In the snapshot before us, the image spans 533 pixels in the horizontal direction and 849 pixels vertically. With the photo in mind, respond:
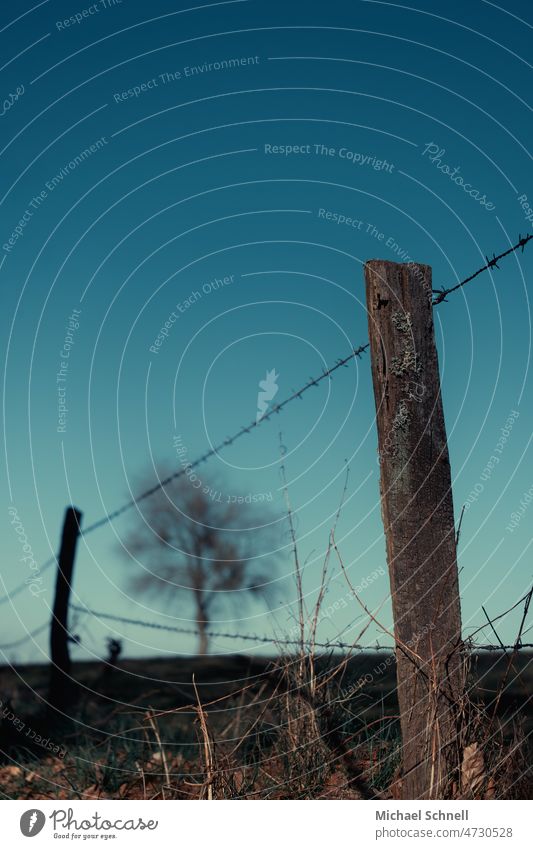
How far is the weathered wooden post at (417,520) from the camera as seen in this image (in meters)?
3.46

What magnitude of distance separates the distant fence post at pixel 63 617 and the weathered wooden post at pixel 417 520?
12.4ft

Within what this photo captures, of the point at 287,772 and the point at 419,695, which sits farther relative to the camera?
the point at 287,772

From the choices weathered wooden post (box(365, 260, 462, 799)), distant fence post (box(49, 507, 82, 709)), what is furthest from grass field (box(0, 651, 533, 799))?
distant fence post (box(49, 507, 82, 709))

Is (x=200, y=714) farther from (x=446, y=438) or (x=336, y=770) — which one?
(x=446, y=438)

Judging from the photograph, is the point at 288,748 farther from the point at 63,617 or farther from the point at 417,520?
the point at 63,617

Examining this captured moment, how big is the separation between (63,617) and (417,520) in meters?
3.98

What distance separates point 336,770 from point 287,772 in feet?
0.98

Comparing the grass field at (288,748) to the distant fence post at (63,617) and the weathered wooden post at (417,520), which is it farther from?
the distant fence post at (63,617)

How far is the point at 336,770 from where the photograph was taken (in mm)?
4207

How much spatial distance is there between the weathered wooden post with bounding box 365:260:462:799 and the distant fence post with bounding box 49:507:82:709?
3.77 metres
